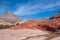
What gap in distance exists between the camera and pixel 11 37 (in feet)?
48.5

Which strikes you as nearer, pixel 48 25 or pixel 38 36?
pixel 38 36

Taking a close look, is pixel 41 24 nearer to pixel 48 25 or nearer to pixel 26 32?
pixel 48 25

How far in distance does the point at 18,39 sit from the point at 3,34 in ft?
5.99

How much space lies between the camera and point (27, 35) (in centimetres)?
1550

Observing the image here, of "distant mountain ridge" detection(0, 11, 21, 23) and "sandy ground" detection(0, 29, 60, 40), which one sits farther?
"distant mountain ridge" detection(0, 11, 21, 23)

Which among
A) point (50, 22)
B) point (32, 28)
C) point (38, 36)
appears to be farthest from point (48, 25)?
point (38, 36)

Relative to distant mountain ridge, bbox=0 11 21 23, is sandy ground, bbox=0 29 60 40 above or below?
below

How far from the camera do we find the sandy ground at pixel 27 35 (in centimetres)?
1481

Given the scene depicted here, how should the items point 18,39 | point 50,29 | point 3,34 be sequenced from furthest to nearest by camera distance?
point 50,29 → point 3,34 → point 18,39

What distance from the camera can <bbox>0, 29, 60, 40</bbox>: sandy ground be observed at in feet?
48.6

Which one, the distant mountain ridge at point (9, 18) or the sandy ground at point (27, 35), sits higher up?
the distant mountain ridge at point (9, 18)

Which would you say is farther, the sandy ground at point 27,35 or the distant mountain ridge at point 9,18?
the distant mountain ridge at point 9,18

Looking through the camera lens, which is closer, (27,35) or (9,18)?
(27,35)

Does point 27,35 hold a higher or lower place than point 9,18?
lower
